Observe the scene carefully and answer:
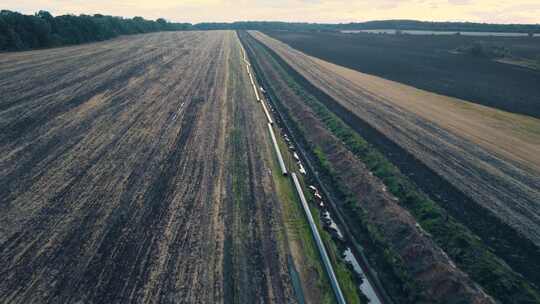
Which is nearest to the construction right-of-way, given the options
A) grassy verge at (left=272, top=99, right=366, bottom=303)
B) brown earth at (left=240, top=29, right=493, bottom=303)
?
grassy verge at (left=272, top=99, right=366, bottom=303)

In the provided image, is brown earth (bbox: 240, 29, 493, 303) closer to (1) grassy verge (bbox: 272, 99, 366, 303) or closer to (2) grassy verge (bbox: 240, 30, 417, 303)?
(2) grassy verge (bbox: 240, 30, 417, 303)

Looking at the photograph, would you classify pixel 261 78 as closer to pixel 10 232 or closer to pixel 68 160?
pixel 68 160

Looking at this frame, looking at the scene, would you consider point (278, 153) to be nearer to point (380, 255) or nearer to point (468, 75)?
point (380, 255)

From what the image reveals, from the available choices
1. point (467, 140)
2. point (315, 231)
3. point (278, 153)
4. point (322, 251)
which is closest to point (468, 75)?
point (467, 140)

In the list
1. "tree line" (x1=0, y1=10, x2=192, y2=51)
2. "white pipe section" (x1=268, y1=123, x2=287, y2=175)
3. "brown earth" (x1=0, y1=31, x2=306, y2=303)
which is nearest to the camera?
"brown earth" (x1=0, y1=31, x2=306, y2=303)

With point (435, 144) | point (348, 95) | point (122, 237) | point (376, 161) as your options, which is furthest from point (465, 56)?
point (122, 237)

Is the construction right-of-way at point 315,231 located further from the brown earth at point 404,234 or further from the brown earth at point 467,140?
the brown earth at point 467,140
